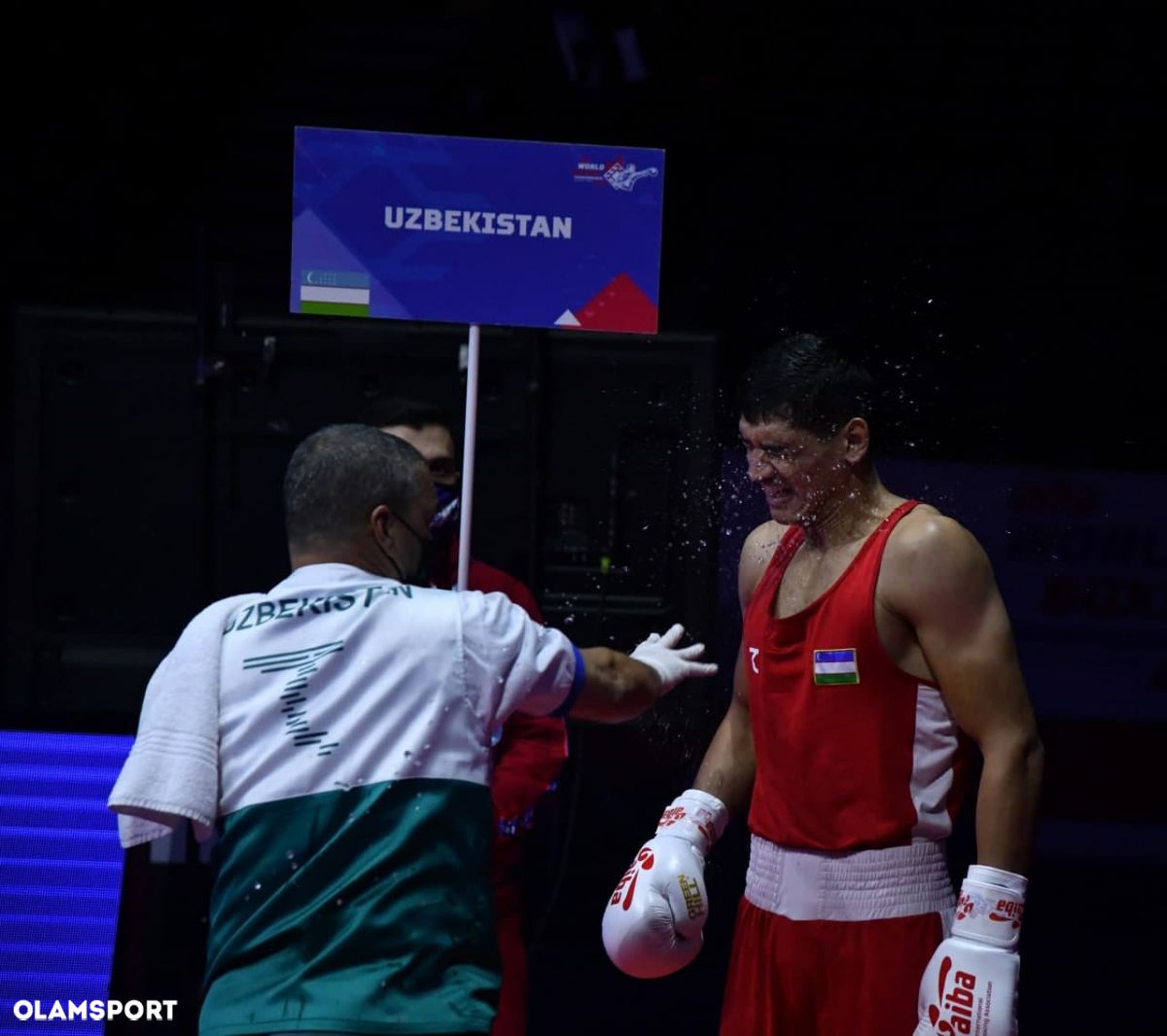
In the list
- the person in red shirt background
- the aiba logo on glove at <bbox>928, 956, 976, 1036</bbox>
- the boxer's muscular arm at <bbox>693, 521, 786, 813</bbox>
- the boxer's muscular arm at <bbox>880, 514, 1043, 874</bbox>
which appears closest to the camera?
the aiba logo on glove at <bbox>928, 956, 976, 1036</bbox>

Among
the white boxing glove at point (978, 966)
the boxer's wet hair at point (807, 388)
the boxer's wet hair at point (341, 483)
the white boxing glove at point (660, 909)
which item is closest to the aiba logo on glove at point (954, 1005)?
the white boxing glove at point (978, 966)

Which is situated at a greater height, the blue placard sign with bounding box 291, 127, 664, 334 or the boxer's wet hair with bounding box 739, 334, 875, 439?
the blue placard sign with bounding box 291, 127, 664, 334

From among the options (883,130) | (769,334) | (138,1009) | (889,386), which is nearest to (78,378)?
(138,1009)

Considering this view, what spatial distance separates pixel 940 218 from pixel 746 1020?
12.1 ft

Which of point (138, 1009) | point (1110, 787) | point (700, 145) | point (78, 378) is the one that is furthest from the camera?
point (700, 145)

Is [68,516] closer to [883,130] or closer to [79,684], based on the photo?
[79,684]

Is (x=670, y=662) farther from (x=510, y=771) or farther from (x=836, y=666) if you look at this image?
(x=510, y=771)

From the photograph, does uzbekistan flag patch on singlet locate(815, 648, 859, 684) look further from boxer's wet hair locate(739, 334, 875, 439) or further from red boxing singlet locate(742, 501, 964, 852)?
boxer's wet hair locate(739, 334, 875, 439)

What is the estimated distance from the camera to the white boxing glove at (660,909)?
2482 mm

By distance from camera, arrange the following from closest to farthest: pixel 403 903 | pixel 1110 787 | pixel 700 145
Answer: pixel 403 903, pixel 1110 787, pixel 700 145

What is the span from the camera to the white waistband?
7.90 feet

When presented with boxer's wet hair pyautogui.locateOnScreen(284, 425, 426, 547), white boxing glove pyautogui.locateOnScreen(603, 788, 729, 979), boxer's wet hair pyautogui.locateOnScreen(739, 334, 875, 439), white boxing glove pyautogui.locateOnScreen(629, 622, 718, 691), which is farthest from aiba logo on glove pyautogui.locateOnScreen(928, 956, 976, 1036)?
boxer's wet hair pyautogui.locateOnScreen(284, 425, 426, 547)

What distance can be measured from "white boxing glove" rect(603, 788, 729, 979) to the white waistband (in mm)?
163

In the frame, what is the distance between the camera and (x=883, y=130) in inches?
217
